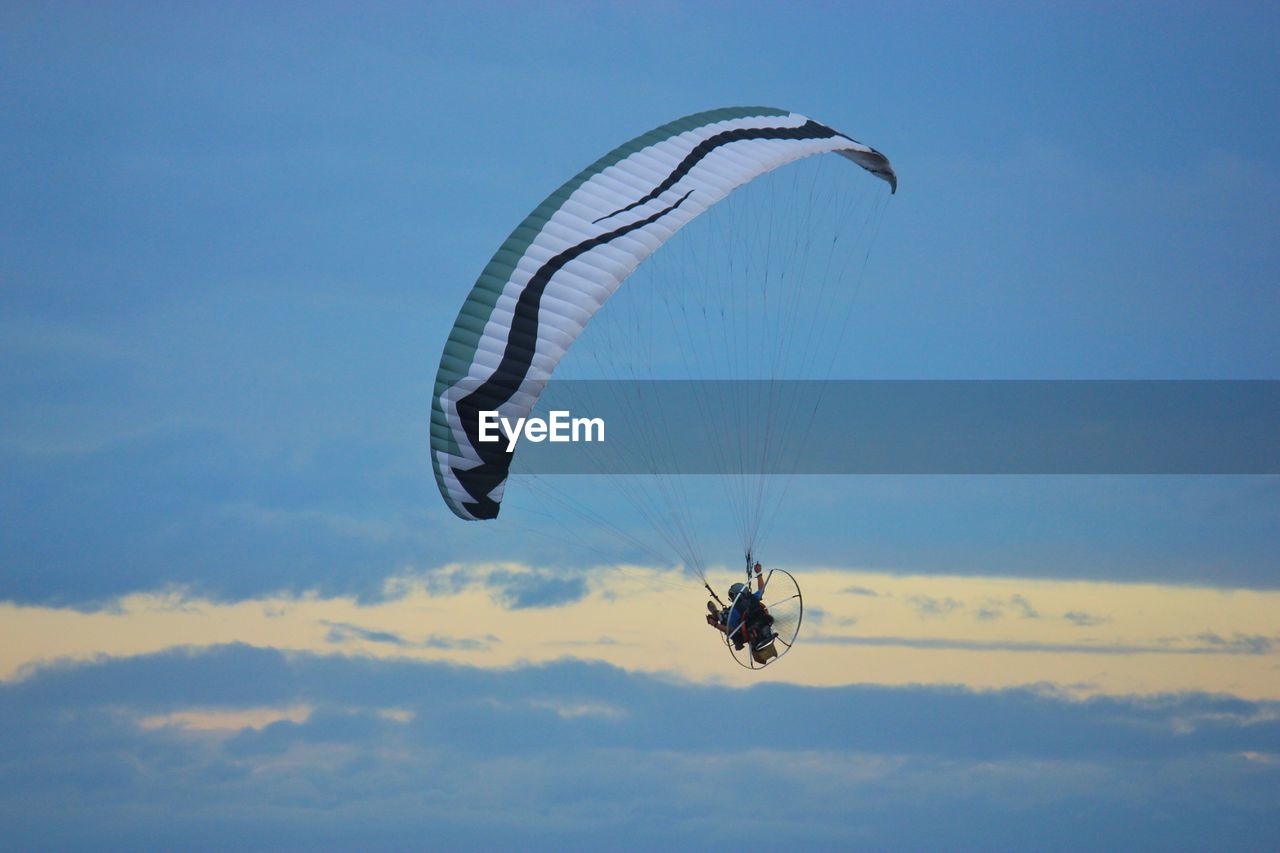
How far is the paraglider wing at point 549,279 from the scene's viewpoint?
95.2ft

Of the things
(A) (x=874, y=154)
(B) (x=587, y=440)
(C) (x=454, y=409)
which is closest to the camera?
(C) (x=454, y=409)

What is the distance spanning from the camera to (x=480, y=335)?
29.1 metres

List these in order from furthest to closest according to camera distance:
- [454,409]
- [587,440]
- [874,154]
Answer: [874,154], [587,440], [454,409]

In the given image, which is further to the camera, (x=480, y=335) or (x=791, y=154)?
(x=791, y=154)

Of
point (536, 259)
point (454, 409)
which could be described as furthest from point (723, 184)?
point (454, 409)

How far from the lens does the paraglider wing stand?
29.0 metres

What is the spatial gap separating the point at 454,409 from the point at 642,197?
4764mm

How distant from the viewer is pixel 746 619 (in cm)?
3067

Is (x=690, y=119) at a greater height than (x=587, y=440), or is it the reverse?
(x=690, y=119)

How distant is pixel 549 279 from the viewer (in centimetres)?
2945

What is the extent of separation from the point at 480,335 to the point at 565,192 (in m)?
2.95

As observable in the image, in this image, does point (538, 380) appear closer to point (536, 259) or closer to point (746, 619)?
point (536, 259)

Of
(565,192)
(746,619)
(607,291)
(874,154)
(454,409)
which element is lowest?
(746,619)

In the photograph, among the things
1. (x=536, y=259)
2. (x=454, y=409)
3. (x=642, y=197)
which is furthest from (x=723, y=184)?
(x=454, y=409)
